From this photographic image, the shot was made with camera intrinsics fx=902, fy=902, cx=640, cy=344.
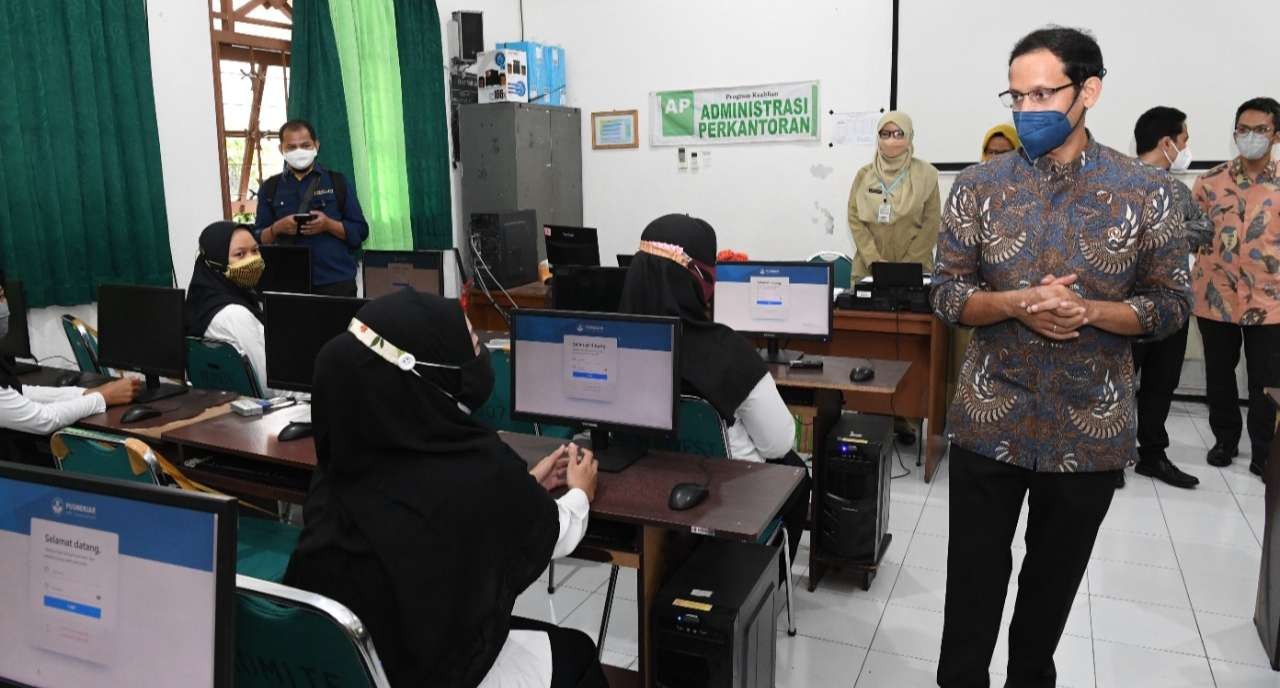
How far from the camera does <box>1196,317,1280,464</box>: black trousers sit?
4.31m

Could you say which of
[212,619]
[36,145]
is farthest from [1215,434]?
[36,145]

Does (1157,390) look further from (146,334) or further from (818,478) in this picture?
(146,334)

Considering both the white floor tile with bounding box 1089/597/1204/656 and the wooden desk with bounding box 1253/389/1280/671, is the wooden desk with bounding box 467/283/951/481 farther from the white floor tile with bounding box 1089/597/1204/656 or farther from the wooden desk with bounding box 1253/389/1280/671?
the wooden desk with bounding box 1253/389/1280/671

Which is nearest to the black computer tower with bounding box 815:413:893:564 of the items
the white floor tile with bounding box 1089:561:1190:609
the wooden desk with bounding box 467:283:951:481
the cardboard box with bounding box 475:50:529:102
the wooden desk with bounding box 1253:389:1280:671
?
the white floor tile with bounding box 1089:561:1190:609

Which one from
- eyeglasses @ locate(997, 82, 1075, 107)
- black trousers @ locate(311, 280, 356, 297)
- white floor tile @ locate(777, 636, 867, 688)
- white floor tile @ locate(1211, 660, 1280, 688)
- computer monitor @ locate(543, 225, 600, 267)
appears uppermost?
eyeglasses @ locate(997, 82, 1075, 107)

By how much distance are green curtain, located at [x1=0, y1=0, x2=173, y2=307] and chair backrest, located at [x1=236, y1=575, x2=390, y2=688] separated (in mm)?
3872

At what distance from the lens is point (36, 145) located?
4.37 m

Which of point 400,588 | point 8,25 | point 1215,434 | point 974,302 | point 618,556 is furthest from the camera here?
point 1215,434

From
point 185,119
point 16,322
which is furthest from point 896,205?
point 16,322

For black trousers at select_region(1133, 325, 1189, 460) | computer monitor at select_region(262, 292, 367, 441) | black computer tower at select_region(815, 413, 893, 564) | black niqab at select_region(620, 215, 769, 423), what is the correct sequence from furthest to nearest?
black trousers at select_region(1133, 325, 1189, 460) → black computer tower at select_region(815, 413, 893, 564) → computer monitor at select_region(262, 292, 367, 441) → black niqab at select_region(620, 215, 769, 423)

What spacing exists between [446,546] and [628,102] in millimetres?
6252

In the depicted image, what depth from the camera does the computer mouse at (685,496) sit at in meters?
2.10

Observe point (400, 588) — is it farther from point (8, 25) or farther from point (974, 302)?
point (8, 25)

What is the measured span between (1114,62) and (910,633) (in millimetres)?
4493
